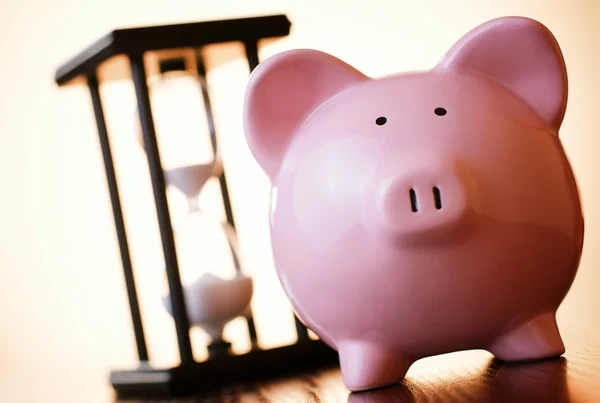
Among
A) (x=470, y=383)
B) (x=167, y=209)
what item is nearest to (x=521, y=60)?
(x=470, y=383)

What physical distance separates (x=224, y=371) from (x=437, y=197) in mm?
331

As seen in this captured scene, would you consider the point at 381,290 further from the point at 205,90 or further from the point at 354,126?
the point at 205,90

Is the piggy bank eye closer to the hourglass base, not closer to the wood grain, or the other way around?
the wood grain

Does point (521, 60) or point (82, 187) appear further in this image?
point (82, 187)

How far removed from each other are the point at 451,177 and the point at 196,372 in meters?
0.35

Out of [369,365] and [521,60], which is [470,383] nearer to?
[369,365]

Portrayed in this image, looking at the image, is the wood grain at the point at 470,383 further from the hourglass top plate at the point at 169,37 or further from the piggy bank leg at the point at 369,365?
the hourglass top plate at the point at 169,37

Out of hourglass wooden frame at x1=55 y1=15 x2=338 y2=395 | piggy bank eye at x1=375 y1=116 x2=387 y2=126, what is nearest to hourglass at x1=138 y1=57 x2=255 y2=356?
hourglass wooden frame at x1=55 y1=15 x2=338 y2=395

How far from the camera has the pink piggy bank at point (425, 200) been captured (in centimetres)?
60

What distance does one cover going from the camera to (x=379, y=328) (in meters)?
0.63

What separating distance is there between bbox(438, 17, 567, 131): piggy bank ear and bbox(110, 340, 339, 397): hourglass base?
34cm

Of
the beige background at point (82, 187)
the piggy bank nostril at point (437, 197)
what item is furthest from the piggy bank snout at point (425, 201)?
the beige background at point (82, 187)

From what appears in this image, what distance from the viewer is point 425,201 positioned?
58cm

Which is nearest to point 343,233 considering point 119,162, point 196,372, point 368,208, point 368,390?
point 368,208
